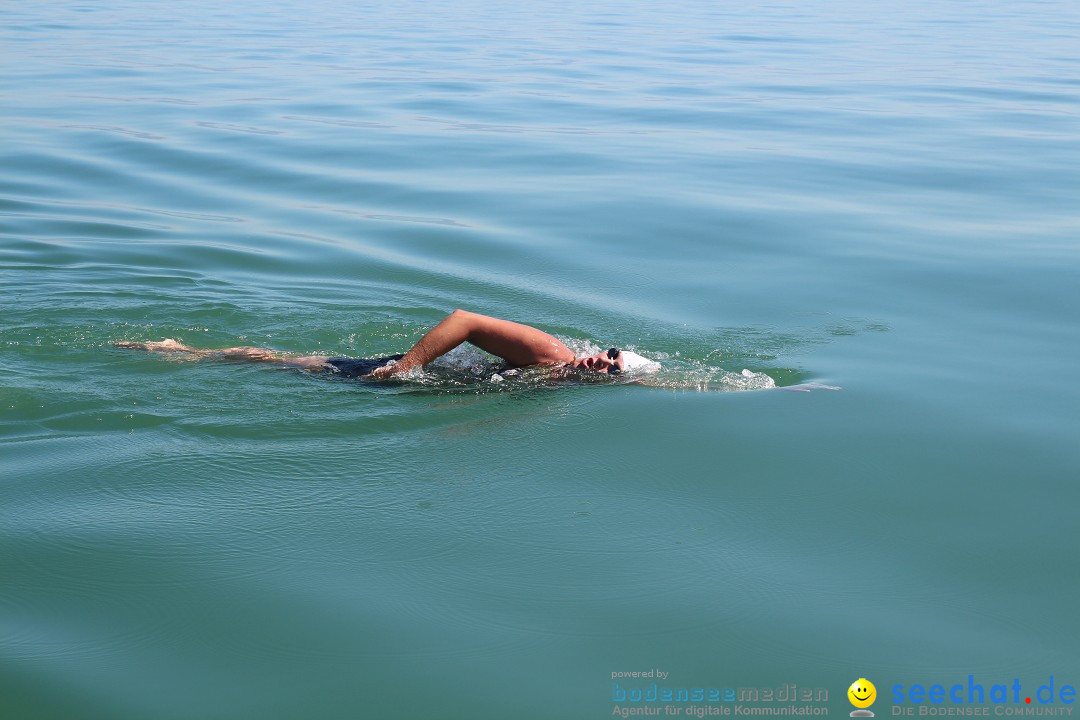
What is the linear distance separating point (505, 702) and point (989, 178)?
12147 millimetres

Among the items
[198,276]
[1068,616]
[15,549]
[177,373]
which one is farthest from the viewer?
[198,276]

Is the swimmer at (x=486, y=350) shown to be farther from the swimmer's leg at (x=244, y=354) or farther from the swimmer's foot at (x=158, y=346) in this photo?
the swimmer's foot at (x=158, y=346)

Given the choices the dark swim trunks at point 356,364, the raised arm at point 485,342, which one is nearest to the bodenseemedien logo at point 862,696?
the raised arm at point 485,342

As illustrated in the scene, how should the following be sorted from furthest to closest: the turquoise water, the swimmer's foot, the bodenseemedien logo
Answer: the swimmer's foot < the turquoise water < the bodenseemedien logo

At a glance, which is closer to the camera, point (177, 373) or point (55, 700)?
point (55, 700)

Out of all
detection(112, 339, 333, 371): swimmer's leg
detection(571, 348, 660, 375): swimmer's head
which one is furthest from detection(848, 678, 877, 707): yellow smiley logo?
detection(112, 339, 333, 371): swimmer's leg

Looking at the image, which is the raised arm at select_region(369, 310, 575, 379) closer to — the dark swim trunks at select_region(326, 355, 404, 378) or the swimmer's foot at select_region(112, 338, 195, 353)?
the dark swim trunks at select_region(326, 355, 404, 378)

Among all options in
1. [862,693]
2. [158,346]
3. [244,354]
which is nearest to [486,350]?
[244,354]

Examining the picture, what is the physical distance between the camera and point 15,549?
5258mm

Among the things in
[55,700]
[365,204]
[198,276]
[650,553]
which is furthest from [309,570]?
[365,204]

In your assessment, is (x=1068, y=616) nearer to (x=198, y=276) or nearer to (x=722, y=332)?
(x=722, y=332)

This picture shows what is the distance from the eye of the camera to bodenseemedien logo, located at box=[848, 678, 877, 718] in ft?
14.2

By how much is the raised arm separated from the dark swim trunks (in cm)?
12

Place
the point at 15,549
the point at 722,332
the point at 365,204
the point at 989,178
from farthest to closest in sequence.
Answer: the point at 989,178 → the point at 365,204 → the point at 722,332 → the point at 15,549
